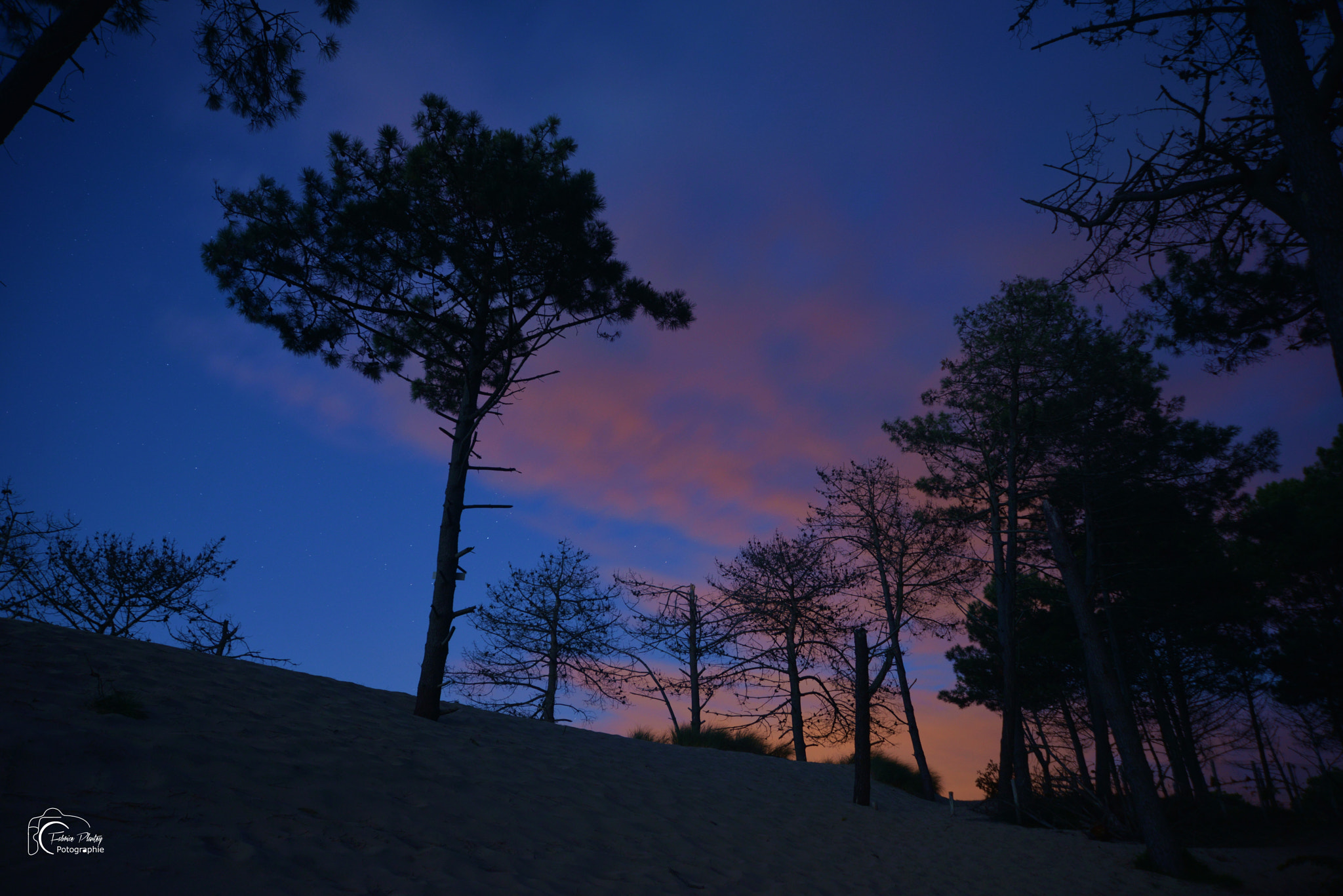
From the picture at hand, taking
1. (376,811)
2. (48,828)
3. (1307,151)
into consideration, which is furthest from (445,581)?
(1307,151)

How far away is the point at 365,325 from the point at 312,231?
5.53ft

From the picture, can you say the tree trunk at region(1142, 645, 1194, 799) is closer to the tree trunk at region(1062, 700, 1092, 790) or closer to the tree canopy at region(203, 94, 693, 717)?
the tree trunk at region(1062, 700, 1092, 790)

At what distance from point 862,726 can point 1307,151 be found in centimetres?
1177

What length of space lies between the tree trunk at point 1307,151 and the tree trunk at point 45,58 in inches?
398

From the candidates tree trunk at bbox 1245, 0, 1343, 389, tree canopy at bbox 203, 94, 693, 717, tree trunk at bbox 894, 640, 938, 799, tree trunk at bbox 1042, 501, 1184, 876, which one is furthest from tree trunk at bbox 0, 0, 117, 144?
tree trunk at bbox 894, 640, 938, 799

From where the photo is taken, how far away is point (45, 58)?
4895mm

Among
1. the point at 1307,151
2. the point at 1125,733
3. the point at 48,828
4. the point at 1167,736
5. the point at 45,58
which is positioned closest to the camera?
the point at 48,828

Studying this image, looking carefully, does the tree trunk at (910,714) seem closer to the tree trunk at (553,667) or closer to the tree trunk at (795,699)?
the tree trunk at (795,699)

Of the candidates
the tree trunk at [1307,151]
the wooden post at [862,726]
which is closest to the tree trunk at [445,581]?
the wooden post at [862,726]

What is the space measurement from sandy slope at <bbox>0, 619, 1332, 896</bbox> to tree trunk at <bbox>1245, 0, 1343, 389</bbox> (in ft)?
21.7

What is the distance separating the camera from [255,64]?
22.4 feet

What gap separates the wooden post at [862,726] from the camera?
A: 40.6 feet

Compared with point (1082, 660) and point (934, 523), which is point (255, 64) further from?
point (1082, 660)

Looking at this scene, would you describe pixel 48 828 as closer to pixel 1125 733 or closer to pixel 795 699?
pixel 1125 733
